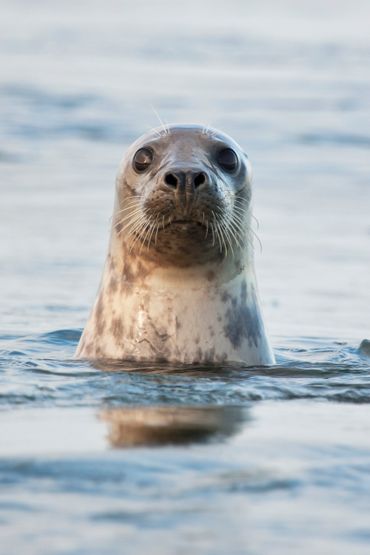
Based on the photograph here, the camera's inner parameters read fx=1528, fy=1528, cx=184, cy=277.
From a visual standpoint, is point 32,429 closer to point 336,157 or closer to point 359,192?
point 359,192

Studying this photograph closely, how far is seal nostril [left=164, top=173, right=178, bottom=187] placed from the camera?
242 inches

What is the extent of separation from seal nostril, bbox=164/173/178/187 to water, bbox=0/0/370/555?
776 mm

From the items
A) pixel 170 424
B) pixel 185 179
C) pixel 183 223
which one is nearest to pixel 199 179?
pixel 185 179

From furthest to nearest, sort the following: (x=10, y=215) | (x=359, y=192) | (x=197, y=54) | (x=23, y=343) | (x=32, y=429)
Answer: (x=197, y=54), (x=359, y=192), (x=10, y=215), (x=23, y=343), (x=32, y=429)

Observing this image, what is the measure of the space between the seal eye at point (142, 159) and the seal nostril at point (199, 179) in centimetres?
49

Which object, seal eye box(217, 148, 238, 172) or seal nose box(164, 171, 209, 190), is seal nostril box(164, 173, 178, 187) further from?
seal eye box(217, 148, 238, 172)

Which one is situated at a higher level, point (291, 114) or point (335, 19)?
point (335, 19)

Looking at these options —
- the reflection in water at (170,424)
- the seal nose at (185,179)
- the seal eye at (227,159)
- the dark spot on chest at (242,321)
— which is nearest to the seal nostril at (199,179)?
the seal nose at (185,179)

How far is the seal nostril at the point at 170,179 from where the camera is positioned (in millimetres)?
6137

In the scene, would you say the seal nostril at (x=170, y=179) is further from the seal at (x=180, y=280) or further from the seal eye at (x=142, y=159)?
the seal eye at (x=142, y=159)

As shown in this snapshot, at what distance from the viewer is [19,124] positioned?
15758 millimetres

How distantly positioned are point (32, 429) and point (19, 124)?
11000 mm

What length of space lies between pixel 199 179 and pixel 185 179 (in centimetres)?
7

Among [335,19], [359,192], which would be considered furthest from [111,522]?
[335,19]
